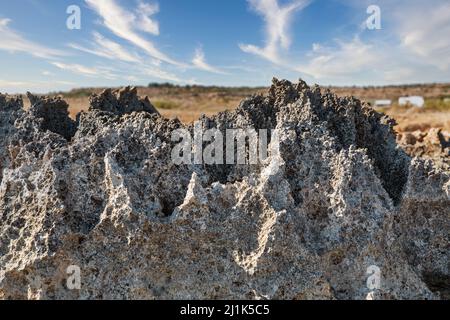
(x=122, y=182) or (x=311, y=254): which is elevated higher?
(x=122, y=182)

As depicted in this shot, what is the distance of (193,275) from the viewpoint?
2.96 m

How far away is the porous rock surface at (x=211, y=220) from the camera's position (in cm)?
294

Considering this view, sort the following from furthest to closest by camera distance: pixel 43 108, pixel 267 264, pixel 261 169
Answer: pixel 43 108 < pixel 261 169 < pixel 267 264

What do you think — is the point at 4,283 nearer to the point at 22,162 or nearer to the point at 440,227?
the point at 22,162

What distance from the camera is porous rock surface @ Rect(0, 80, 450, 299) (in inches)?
116

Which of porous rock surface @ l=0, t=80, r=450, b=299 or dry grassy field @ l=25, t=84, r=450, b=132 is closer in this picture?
porous rock surface @ l=0, t=80, r=450, b=299

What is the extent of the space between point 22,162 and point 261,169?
185 centimetres

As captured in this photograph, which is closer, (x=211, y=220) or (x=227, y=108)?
(x=211, y=220)

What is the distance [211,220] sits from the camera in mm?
3045

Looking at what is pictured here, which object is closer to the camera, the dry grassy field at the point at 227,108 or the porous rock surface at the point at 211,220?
the porous rock surface at the point at 211,220

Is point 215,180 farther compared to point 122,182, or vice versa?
point 215,180

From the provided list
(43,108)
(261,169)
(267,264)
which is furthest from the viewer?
(43,108)
